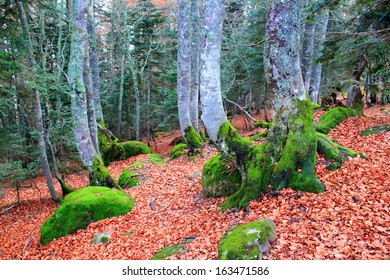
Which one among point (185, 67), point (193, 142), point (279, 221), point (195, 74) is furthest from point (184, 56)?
point (279, 221)

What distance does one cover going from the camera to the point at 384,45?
24.6 feet

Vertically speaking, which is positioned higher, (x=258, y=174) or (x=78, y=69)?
(x=78, y=69)

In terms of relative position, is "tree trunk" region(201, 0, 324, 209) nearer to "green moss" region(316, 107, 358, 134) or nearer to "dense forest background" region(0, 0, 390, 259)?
"dense forest background" region(0, 0, 390, 259)

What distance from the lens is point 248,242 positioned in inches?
141

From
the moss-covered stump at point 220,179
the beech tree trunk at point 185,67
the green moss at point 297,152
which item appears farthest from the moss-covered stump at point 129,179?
the green moss at point 297,152

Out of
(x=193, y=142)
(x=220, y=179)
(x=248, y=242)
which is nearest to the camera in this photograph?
(x=248, y=242)

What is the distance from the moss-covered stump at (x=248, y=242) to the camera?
11.5 ft

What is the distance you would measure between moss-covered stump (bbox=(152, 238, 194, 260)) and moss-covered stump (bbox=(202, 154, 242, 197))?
177 centimetres

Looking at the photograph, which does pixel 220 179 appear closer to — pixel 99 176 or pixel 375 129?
pixel 99 176

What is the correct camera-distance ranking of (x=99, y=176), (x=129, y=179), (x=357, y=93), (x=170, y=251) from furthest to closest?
1. (x=129, y=179)
2. (x=357, y=93)
3. (x=99, y=176)
4. (x=170, y=251)

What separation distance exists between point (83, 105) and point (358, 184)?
7.69m

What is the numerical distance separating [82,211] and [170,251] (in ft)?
11.2
